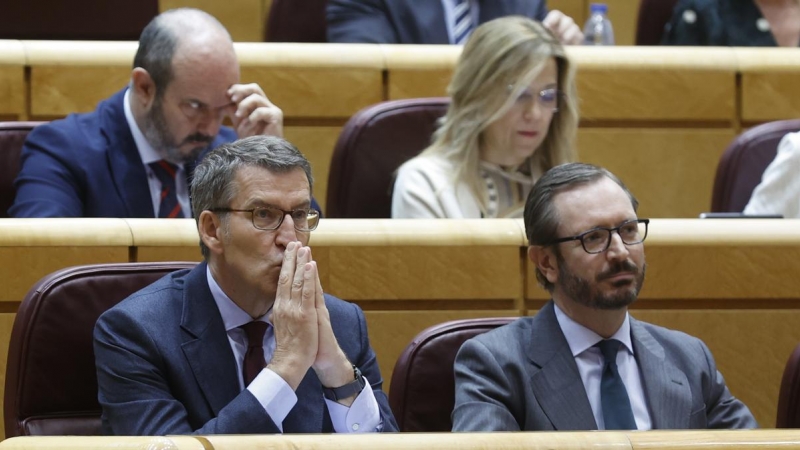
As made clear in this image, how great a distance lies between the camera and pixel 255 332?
1.05 meters

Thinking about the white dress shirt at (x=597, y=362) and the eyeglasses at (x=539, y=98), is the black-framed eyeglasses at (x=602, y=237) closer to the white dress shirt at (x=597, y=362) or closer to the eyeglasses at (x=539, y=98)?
the white dress shirt at (x=597, y=362)

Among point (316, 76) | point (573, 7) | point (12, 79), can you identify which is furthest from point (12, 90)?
point (573, 7)

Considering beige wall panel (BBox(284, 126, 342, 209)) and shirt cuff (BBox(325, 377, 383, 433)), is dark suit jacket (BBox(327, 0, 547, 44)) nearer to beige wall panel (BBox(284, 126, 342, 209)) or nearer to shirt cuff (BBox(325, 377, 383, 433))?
beige wall panel (BBox(284, 126, 342, 209))

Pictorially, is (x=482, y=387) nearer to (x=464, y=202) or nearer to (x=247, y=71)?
(x=464, y=202)

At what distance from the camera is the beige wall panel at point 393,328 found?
1.23 metres

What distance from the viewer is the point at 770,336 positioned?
1277mm

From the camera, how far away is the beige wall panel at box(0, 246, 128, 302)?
3.84 feet

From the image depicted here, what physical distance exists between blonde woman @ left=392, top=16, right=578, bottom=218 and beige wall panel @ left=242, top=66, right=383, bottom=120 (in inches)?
7.6

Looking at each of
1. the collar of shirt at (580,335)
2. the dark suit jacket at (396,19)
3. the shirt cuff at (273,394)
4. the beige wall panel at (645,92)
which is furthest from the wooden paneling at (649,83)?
the shirt cuff at (273,394)

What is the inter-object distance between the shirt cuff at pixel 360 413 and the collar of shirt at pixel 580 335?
0.62ft

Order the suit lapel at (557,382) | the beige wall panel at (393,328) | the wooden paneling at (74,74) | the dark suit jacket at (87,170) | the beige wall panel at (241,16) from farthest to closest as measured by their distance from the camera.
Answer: the beige wall panel at (241,16)
the wooden paneling at (74,74)
the dark suit jacket at (87,170)
the beige wall panel at (393,328)
the suit lapel at (557,382)

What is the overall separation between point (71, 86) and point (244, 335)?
710 mm

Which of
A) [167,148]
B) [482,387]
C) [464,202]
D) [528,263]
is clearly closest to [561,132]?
[464,202]

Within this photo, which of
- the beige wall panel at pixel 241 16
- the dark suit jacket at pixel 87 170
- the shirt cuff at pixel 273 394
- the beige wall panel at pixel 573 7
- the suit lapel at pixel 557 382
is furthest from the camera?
the beige wall panel at pixel 573 7
